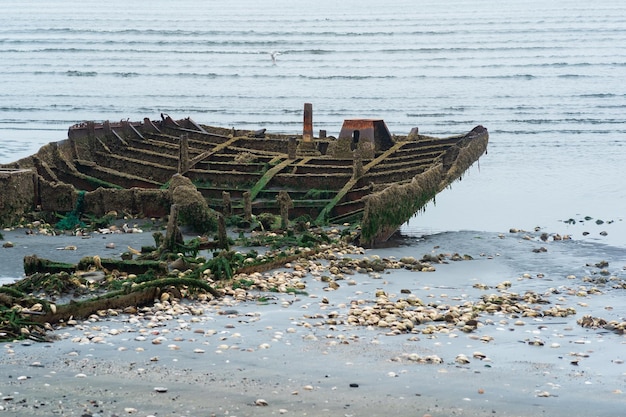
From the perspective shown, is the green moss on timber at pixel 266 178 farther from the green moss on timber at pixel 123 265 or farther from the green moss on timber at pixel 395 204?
the green moss on timber at pixel 123 265

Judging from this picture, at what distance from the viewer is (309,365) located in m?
15.1

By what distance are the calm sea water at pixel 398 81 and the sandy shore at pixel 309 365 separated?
37.7 feet

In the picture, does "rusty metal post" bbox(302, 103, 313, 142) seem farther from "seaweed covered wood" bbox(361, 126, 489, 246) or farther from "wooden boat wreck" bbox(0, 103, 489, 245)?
"seaweed covered wood" bbox(361, 126, 489, 246)

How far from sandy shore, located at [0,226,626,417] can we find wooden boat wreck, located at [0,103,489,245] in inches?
252

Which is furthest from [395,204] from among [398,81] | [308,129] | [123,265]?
[398,81]

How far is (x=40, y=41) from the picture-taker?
334 feet

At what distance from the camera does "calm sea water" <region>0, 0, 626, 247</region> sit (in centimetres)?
4034

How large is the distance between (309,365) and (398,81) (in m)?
63.4

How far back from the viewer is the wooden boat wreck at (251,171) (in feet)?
85.8

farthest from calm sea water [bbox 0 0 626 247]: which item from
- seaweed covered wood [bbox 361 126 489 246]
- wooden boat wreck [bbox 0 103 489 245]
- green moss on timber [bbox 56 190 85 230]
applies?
green moss on timber [bbox 56 190 85 230]

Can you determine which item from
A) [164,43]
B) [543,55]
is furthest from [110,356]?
[164,43]

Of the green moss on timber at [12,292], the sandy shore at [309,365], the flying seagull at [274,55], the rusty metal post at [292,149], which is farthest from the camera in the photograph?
the flying seagull at [274,55]

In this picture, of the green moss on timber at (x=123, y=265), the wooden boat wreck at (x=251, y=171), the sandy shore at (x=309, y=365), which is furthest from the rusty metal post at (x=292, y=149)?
the green moss on timber at (x=123, y=265)

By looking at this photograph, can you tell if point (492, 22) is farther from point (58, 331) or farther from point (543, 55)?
point (58, 331)
